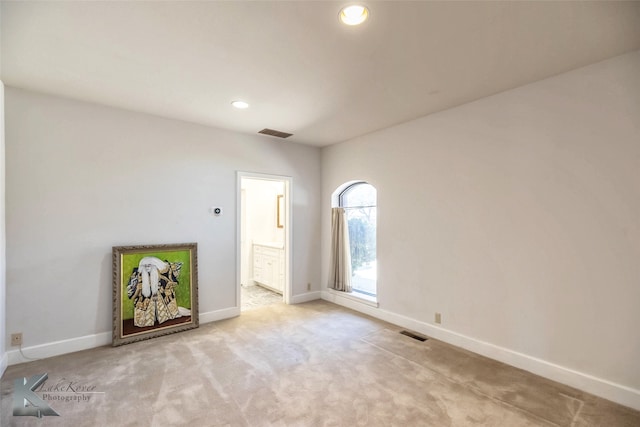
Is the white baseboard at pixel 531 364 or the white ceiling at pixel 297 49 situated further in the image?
the white baseboard at pixel 531 364

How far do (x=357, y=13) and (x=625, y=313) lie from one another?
2.98m

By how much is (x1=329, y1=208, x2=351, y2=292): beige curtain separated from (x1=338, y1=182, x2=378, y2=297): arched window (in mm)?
181

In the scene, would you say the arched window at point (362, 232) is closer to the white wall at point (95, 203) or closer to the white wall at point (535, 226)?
the white wall at point (535, 226)

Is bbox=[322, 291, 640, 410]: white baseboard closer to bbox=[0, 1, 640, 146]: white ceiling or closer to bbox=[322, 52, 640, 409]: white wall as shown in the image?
bbox=[322, 52, 640, 409]: white wall

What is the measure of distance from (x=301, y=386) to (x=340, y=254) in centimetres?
247

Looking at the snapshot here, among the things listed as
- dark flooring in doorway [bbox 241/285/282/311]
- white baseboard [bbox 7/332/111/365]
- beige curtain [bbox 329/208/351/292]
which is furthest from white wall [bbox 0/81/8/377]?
beige curtain [bbox 329/208/351/292]

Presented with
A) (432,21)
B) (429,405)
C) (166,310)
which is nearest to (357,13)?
(432,21)

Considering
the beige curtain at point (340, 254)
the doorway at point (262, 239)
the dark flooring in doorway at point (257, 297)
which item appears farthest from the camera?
the doorway at point (262, 239)

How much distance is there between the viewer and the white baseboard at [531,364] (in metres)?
2.25

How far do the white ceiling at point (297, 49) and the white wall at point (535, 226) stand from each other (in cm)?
34

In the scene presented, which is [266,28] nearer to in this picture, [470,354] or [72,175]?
[72,175]

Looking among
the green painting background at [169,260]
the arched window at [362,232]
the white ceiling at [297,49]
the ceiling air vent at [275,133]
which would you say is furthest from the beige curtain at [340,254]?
the green painting background at [169,260]

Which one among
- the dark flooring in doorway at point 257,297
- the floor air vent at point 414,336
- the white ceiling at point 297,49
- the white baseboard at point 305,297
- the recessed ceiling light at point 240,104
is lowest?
the dark flooring in doorway at point 257,297

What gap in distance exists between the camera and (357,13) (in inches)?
72.0
